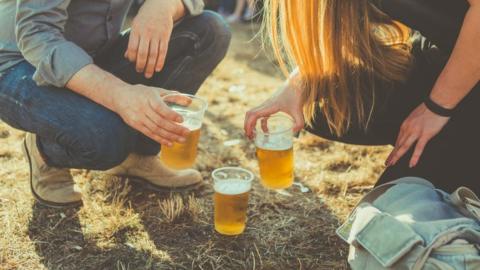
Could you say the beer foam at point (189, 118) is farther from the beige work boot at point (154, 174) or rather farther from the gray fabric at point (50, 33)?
the beige work boot at point (154, 174)

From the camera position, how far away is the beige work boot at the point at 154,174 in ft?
9.46

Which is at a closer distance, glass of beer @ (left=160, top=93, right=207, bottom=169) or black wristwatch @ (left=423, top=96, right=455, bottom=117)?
black wristwatch @ (left=423, top=96, right=455, bottom=117)

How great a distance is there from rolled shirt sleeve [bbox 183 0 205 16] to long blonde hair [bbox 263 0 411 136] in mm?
410

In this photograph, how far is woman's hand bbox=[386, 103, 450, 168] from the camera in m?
2.17

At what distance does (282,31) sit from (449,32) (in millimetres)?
655

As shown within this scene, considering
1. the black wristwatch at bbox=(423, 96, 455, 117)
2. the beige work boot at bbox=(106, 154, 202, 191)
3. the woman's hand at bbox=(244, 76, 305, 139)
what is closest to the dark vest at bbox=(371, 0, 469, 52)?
the black wristwatch at bbox=(423, 96, 455, 117)

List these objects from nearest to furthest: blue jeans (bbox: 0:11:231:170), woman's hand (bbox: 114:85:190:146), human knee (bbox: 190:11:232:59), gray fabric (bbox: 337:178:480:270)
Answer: gray fabric (bbox: 337:178:480:270), woman's hand (bbox: 114:85:190:146), blue jeans (bbox: 0:11:231:170), human knee (bbox: 190:11:232:59)

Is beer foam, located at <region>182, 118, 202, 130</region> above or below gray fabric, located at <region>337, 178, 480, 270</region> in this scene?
below

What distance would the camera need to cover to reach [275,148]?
2.40 m

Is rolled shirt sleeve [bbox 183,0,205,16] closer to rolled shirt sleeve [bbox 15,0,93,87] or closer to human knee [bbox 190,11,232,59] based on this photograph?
human knee [bbox 190,11,232,59]

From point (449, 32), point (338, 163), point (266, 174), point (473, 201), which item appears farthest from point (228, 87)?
point (473, 201)

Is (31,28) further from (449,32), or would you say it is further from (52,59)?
(449,32)

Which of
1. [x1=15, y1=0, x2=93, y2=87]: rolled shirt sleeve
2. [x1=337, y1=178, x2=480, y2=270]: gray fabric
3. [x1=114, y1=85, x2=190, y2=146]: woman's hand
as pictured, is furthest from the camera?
[x1=15, y1=0, x2=93, y2=87]: rolled shirt sleeve

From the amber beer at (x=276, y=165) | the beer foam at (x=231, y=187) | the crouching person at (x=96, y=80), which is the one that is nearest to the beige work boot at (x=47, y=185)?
the crouching person at (x=96, y=80)
